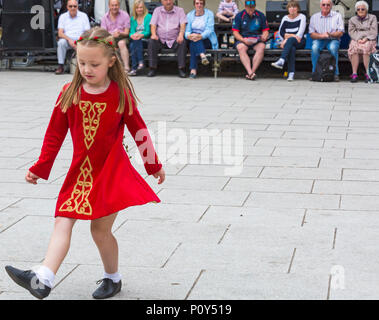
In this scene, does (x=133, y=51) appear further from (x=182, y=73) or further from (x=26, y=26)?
(x=26, y=26)

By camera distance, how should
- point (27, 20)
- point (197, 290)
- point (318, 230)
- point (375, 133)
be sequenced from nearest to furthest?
point (197, 290)
point (318, 230)
point (375, 133)
point (27, 20)

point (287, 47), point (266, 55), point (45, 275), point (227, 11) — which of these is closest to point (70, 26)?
point (227, 11)

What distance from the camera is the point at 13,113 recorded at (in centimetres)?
1066

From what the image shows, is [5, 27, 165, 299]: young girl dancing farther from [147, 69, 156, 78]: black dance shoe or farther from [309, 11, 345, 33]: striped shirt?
[147, 69, 156, 78]: black dance shoe

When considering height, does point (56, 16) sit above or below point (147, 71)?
above

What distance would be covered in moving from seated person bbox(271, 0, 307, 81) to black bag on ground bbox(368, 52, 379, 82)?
145 centimetres

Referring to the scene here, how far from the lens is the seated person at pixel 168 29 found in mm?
15477

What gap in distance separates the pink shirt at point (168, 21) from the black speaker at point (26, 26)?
256cm

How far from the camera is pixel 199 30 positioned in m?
15.4

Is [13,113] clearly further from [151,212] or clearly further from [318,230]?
[318,230]

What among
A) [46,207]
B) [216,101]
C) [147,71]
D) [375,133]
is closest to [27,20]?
[147,71]

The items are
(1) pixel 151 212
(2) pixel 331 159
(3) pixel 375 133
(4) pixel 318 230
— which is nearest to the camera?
(4) pixel 318 230

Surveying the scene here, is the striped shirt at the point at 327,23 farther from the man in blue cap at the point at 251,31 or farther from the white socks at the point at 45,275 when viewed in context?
the white socks at the point at 45,275
